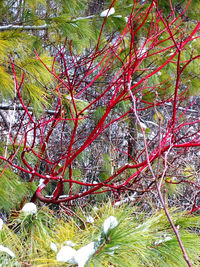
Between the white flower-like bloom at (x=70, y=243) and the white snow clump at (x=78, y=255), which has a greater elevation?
the white snow clump at (x=78, y=255)

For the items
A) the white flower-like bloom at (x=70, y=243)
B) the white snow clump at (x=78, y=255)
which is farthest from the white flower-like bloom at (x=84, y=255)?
the white flower-like bloom at (x=70, y=243)

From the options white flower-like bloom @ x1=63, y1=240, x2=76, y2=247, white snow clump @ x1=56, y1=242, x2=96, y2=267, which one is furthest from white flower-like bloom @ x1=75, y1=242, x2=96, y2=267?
white flower-like bloom @ x1=63, y1=240, x2=76, y2=247

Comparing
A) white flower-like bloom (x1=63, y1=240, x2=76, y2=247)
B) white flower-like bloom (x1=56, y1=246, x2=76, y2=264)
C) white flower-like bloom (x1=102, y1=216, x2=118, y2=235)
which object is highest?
white flower-like bloom (x1=102, y1=216, x2=118, y2=235)

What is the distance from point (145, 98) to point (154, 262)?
2660mm

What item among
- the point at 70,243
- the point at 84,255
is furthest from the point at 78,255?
the point at 70,243

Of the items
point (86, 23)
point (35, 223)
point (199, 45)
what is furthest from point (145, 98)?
point (35, 223)

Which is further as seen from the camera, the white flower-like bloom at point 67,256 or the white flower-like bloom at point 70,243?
the white flower-like bloom at point 70,243

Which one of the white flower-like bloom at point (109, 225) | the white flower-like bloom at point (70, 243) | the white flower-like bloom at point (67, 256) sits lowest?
the white flower-like bloom at point (70, 243)

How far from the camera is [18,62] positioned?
A: 1783 millimetres

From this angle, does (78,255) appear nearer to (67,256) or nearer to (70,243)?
(67,256)

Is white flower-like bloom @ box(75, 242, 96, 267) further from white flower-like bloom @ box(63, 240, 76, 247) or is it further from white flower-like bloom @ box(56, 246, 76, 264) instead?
white flower-like bloom @ box(63, 240, 76, 247)

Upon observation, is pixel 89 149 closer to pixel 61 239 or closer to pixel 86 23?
pixel 86 23

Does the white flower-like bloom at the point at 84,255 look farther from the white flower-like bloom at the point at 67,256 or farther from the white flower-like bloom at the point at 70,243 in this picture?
the white flower-like bloom at the point at 70,243

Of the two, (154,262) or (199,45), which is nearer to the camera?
(154,262)
